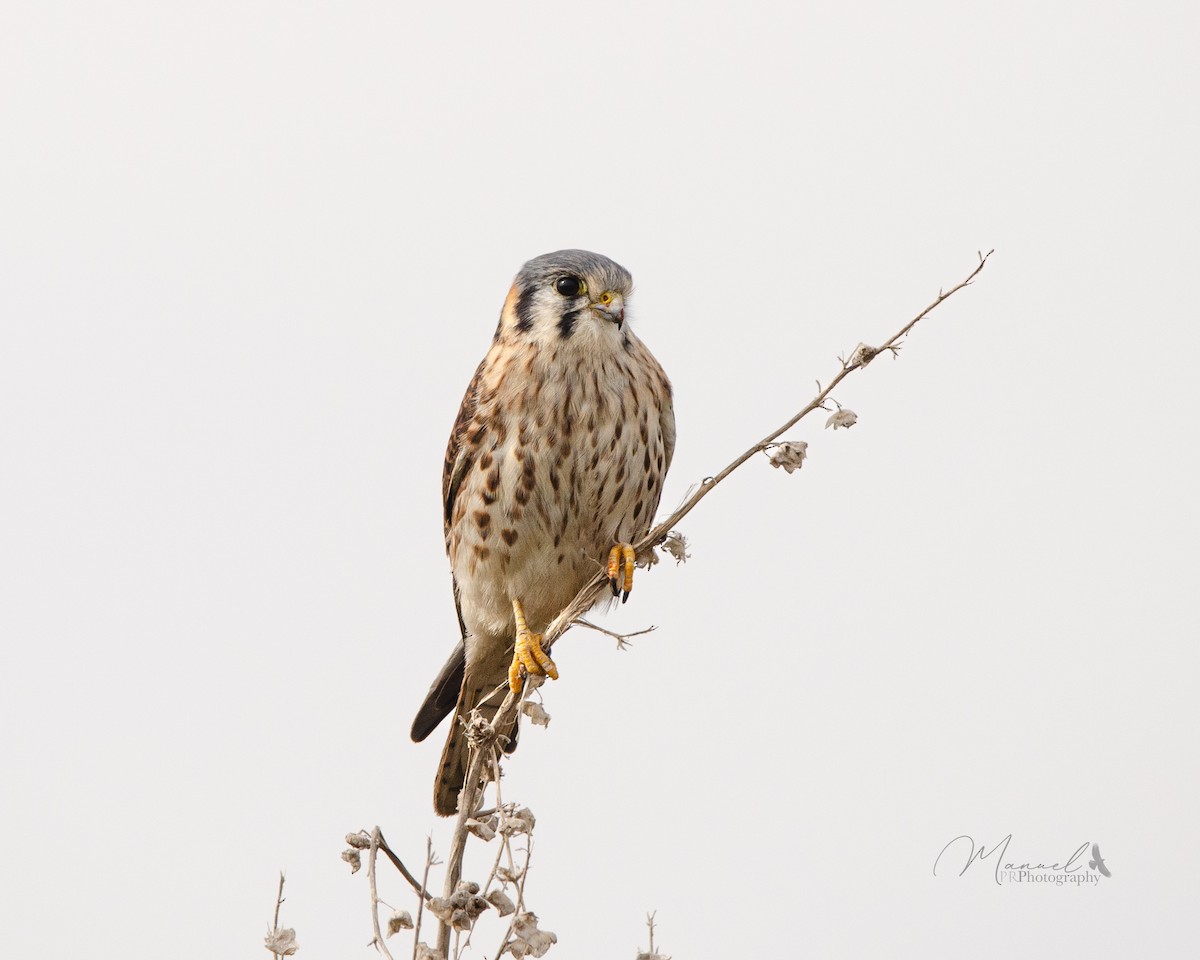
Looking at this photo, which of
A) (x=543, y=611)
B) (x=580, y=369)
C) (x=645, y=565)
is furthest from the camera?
(x=543, y=611)

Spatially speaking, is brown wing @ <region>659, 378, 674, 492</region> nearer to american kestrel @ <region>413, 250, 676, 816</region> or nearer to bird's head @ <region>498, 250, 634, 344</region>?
american kestrel @ <region>413, 250, 676, 816</region>

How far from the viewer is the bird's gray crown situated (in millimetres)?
3992

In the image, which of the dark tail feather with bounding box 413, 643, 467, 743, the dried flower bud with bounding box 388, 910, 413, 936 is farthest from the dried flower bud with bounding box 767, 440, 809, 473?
the dark tail feather with bounding box 413, 643, 467, 743

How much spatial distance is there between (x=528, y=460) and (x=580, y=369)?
0.92 ft

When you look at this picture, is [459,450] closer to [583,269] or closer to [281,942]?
[583,269]

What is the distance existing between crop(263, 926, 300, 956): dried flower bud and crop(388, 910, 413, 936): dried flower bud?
192 millimetres

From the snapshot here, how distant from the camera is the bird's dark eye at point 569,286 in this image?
401 centimetres

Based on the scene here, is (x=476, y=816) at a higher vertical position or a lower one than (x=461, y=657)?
lower

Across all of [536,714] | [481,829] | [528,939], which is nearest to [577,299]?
[536,714]

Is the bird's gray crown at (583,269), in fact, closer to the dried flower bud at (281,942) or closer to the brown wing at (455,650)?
the brown wing at (455,650)

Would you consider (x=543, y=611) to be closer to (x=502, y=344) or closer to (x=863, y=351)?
(x=502, y=344)

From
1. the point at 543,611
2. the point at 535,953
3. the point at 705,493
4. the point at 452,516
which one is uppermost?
the point at 452,516

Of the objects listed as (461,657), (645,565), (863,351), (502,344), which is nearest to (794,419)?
(863,351)

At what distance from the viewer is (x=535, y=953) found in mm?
2010
